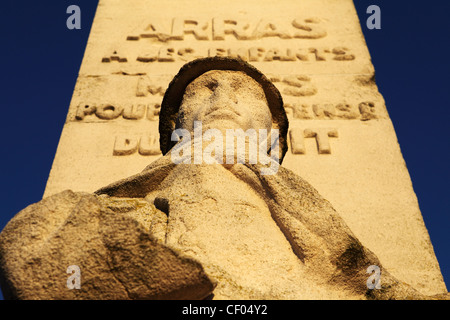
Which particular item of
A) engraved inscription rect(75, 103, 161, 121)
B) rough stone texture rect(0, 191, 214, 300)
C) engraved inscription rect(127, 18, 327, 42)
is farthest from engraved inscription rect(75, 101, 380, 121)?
rough stone texture rect(0, 191, 214, 300)

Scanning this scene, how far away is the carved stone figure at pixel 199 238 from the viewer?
4.48 feet

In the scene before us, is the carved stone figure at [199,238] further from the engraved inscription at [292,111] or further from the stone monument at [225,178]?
the engraved inscription at [292,111]

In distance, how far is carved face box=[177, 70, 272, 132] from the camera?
2619mm

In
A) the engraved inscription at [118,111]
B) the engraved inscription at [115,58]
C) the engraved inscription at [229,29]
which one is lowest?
the engraved inscription at [118,111]

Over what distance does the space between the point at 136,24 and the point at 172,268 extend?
4669 millimetres

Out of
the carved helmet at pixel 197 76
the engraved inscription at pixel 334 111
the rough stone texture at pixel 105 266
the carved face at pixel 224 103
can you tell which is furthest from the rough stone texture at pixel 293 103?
the rough stone texture at pixel 105 266

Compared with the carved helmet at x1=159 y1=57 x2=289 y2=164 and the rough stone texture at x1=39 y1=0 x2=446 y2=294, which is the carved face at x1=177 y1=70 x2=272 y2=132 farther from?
the rough stone texture at x1=39 y1=0 x2=446 y2=294

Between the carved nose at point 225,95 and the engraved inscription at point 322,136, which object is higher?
the carved nose at point 225,95

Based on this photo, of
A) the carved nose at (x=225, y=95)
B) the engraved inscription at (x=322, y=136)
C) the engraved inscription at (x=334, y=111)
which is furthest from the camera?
the engraved inscription at (x=334, y=111)

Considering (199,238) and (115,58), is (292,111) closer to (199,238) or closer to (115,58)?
(115,58)

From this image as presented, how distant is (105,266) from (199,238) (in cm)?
51

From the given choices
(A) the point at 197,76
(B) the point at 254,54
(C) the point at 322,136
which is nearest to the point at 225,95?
(A) the point at 197,76

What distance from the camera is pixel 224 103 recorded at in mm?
2695
